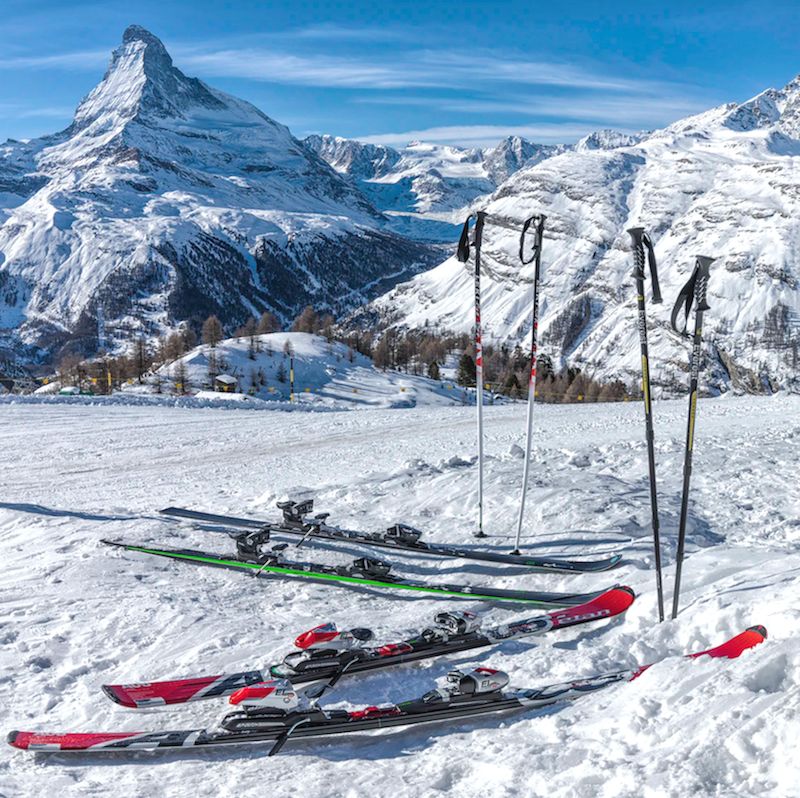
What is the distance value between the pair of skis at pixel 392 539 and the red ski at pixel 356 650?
2145mm

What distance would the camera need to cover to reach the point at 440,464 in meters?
17.0

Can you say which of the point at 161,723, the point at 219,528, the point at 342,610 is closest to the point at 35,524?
the point at 219,528

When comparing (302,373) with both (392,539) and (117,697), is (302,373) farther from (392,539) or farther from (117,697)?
(117,697)

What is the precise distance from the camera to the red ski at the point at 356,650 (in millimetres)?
7160

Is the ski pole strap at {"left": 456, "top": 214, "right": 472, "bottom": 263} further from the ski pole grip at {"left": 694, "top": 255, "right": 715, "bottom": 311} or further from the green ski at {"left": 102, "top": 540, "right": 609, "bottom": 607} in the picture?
the green ski at {"left": 102, "top": 540, "right": 609, "bottom": 607}

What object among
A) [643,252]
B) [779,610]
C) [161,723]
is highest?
[643,252]

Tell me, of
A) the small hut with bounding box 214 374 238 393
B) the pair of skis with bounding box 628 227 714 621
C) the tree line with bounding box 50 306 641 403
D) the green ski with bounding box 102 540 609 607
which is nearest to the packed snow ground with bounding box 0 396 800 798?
the green ski with bounding box 102 540 609 607

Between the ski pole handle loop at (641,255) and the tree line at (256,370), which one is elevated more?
the ski pole handle loop at (641,255)

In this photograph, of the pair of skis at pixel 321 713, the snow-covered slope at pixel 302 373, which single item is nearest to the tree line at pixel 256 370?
the snow-covered slope at pixel 302 373

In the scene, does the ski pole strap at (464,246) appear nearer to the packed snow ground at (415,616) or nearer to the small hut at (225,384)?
the packed snow ground at (415,616)

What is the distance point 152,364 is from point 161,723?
10682 centimetres

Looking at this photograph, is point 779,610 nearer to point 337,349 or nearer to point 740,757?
point 740,757

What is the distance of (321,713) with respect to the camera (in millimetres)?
6504

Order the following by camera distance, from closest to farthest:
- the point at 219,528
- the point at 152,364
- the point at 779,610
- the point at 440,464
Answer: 1. the point at 779,610
2. the point at 219,528
3. the point at 440,464
4. the point at 152,364
